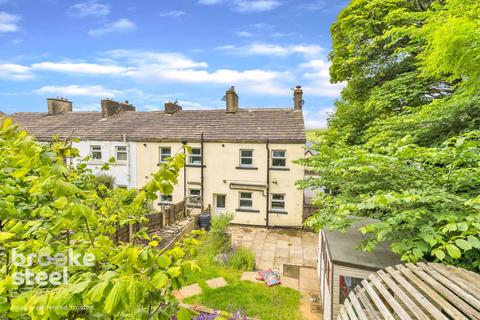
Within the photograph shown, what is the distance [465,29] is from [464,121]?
3867mm

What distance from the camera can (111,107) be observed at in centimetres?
1914

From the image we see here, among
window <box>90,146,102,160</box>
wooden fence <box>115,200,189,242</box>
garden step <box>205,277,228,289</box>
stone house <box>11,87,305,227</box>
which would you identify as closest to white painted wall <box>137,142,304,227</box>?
stone house <box>11,87,305,227</box>

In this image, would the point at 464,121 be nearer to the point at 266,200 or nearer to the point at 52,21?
the point at 266,200

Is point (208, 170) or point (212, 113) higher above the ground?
point (212, 113)

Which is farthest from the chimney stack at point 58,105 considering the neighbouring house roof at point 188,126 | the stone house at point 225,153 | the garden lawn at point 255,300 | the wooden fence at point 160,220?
the garden lawn at point 255,300

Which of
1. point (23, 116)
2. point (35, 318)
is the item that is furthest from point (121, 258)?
point (23, 116)

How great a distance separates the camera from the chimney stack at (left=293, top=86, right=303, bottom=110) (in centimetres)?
1596

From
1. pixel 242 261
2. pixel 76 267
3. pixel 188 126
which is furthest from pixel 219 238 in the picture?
pixel 76 267

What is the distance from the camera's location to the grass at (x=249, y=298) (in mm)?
6523

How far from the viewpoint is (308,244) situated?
11.7 meters

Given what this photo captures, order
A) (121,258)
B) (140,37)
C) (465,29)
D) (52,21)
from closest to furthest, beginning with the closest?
1. (121,258)
2. (465,29)
3. (52,21)
4. (140,37)

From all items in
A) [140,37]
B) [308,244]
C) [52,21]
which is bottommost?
[308,244]

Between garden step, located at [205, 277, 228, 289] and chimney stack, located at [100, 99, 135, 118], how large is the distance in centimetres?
1636

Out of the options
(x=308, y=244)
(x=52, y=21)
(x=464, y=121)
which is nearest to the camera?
Answer: (x=464, y=121)
